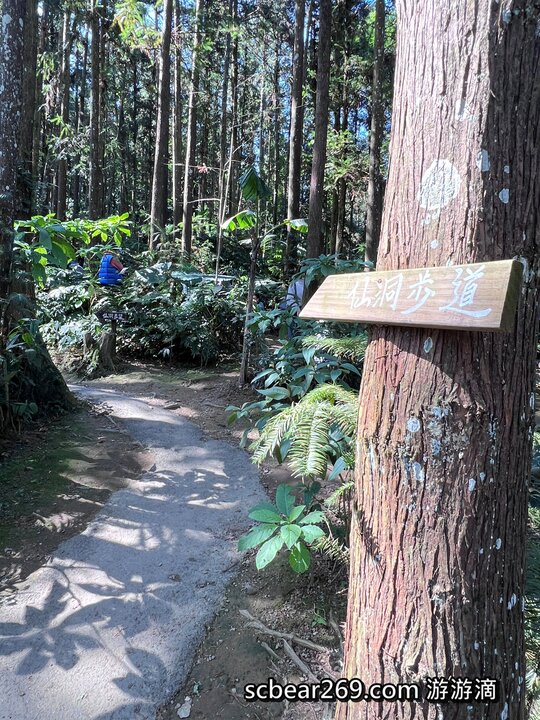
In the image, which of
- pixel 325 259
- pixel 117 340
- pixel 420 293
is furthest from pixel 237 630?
pixel 117 340

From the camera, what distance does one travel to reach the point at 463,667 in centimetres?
122

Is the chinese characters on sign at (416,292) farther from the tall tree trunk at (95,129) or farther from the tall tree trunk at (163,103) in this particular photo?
the tall tree trunk at (95,129)

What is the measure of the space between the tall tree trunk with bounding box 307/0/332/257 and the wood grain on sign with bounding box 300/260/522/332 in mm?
9762

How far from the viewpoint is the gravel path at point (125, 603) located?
2.27m

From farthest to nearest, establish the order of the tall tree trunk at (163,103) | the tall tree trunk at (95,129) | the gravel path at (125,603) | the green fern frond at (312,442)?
the tall tree trunk at (95,129) < the tall tree trunk at (163,103) < the gravel path at (125,603) < the green fern frond at (312,442)

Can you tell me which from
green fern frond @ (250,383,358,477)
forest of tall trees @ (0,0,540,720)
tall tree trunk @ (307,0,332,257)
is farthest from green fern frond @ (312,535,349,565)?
tall tree trunk @ (307,0,332,257)

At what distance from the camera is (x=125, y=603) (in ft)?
9.33

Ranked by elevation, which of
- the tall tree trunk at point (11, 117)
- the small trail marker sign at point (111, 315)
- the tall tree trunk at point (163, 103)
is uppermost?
the tall tree trunk at point (163, 103)

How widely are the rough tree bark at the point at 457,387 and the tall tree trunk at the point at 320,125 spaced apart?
972 cm

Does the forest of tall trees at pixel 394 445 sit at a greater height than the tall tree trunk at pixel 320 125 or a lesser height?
lesser

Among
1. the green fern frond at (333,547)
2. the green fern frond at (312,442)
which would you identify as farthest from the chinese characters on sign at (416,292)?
the green fern frond at (333,547)

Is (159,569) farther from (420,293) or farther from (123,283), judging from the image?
(123,283)

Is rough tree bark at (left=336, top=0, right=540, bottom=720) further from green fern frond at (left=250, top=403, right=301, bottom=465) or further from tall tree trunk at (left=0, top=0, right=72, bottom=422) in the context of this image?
tall tree trunk at (left=0, top=0, right=72, bottom=422)

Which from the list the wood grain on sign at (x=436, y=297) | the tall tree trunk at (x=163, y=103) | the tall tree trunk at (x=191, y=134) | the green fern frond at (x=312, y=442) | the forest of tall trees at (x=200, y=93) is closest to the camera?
the wood grain on sign at (x=436, y=297)
